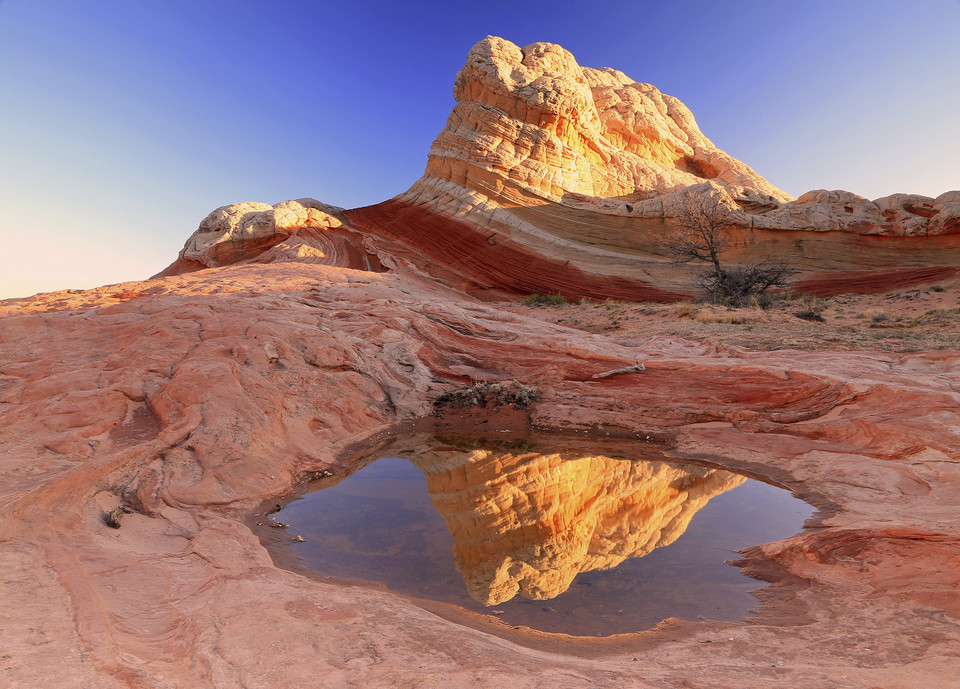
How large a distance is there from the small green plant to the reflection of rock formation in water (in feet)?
54.7

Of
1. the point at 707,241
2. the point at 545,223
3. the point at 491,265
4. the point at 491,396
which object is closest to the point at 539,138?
the point at 545,223

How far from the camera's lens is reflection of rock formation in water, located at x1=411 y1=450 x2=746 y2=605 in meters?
4.85

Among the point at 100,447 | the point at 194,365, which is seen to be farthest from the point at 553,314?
the point at 100,447

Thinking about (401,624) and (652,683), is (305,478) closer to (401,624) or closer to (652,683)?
(401,624)

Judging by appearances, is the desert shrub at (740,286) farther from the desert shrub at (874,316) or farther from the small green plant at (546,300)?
the small green plant at (546,300)

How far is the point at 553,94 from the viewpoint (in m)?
29.6

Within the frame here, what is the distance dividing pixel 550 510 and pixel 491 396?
4.38 m

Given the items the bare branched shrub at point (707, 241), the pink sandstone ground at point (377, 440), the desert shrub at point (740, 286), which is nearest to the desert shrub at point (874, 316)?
the pink sandstone ground at point (377, 440)

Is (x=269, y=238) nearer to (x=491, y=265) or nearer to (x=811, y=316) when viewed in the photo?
(x=491, y=265)

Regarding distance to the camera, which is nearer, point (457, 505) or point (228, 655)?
point (228, 655)

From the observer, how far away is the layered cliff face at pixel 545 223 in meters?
26.3

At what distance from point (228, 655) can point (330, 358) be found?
7.24 meters

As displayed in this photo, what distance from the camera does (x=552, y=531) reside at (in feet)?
18.3

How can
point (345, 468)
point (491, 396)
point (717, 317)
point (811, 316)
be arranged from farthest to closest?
point (811, 316)
point (717, 317)
point (491, 396)
point (345, 468)
